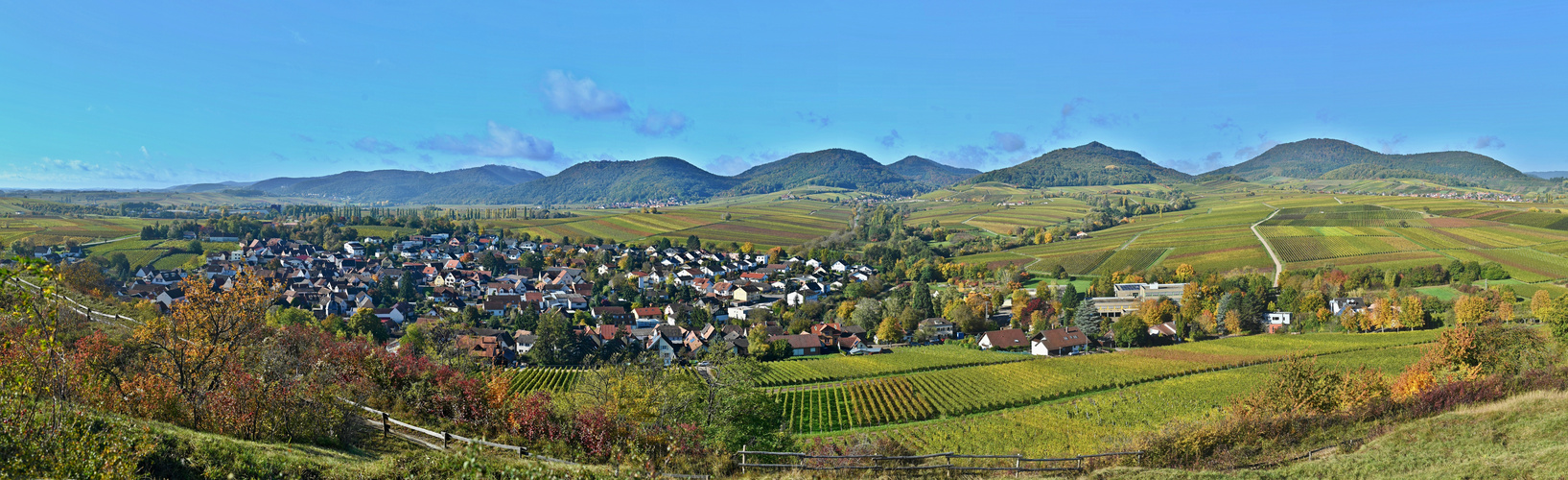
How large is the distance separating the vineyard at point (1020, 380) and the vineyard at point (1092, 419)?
1412mm

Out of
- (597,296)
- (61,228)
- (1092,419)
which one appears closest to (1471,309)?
(1092,419)

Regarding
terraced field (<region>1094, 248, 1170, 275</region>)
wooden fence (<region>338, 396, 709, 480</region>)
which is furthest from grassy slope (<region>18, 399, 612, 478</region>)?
terraced field (<region>1094, 248, 1170, 275</region>)

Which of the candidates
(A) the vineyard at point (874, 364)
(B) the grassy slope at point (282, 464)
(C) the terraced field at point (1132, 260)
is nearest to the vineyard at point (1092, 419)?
(A) the vineyard at point (874, 364)

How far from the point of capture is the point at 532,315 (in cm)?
5491

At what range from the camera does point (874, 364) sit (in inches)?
1796

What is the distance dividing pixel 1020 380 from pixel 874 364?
9.71 metres

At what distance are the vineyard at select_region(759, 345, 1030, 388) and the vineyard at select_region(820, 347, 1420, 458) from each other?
35.6 feet

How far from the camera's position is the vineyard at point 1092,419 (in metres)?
24.9

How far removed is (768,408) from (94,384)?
13020 mm

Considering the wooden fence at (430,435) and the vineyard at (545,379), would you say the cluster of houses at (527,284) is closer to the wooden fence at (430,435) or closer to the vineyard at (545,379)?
the vineyard at (545,379)

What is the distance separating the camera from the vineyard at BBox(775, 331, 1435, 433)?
32875 millimetres

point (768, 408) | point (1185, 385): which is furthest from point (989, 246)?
point (768, 408)

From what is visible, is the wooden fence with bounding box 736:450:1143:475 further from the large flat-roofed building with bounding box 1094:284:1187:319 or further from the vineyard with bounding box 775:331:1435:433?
the large flat-roofed building with bounding box 1094:284:1187:319

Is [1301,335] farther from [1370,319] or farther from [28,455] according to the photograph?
[28,455]
